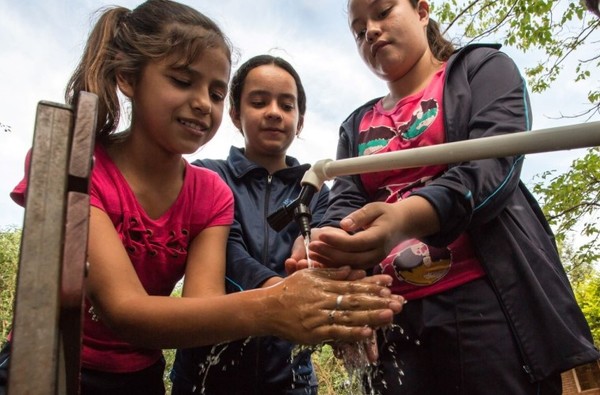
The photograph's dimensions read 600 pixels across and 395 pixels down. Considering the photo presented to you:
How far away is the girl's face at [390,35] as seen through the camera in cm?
203

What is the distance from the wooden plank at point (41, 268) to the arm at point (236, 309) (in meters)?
→ 0.81

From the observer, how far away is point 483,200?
1.51m

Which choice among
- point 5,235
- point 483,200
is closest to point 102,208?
point 483,200

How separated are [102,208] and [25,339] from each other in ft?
3.69

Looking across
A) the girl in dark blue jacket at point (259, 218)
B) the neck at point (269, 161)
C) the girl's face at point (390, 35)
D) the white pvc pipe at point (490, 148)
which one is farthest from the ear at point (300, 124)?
the white pvc pipe at point (490, 148)

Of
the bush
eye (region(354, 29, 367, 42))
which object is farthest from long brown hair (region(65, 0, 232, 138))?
the bush

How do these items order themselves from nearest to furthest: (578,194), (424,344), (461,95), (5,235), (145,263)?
(424,344), (461,95), (145,263), (578,194), (5,235)

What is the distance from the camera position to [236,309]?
4.91 feet

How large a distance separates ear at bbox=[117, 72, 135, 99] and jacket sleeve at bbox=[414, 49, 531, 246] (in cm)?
128

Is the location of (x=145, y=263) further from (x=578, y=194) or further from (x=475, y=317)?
(x=578, y=194)

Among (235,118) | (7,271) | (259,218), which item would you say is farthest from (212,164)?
(7,271)

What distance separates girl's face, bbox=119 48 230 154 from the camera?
6.57ft

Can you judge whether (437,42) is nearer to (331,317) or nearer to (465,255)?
(465,255)

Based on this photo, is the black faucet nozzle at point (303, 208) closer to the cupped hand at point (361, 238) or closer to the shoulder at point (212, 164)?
the cupped hand at point (361, 238)
